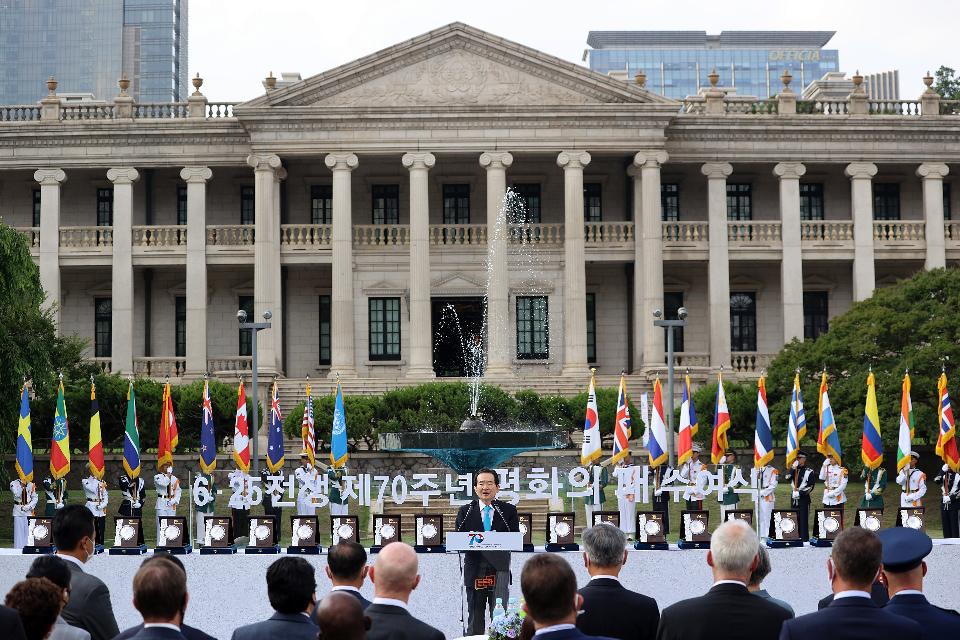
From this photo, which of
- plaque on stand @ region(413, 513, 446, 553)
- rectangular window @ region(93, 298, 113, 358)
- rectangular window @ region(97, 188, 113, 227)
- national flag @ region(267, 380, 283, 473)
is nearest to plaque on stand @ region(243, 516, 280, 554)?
plaque on stand @ region(413, 513, 446, 553)

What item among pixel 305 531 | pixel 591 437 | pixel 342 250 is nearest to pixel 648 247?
pixel 342 250

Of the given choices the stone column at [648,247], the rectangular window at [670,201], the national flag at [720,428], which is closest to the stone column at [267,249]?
the stone column at [648,247]

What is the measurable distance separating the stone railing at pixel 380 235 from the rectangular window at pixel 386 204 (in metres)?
0.78

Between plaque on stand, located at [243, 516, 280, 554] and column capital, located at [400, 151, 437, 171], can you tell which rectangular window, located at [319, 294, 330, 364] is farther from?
plaque on stand, located at [243, 516, 280, 554]

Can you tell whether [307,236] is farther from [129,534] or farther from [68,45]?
[68,45]

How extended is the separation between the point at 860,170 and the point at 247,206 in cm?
2146

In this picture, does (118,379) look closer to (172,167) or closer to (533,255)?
(172,167)

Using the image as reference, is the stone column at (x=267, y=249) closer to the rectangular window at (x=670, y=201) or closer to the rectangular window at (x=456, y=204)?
the rectangular window at (x=456, y=204)

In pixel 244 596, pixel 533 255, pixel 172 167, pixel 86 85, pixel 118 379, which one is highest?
pixel 86 85

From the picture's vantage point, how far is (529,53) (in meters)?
46.5

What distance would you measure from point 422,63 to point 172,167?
970cm

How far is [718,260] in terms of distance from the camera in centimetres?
4900

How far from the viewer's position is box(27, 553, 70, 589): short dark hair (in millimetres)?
8016

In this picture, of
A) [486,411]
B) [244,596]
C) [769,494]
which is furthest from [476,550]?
[486,411]
